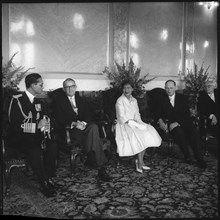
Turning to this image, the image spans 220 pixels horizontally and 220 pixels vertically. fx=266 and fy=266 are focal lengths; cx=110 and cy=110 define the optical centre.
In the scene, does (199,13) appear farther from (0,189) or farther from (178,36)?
(0,189)

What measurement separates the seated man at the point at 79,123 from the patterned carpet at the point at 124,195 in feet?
0.90

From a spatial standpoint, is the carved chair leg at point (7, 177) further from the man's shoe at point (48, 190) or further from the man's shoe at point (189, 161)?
the man's shoe at point (189, 161)

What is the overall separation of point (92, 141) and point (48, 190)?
0.95 m

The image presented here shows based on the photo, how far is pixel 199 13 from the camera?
263 inches

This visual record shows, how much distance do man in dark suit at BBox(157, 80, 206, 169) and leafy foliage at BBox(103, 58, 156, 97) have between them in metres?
0.88

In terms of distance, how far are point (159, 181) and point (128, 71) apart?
272 cm

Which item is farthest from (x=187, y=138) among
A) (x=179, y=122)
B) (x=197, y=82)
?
(x=197, y=82)

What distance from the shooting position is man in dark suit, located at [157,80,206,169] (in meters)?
4.26


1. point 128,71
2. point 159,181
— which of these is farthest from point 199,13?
point 159,181

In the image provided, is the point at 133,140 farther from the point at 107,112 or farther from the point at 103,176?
the point at 107,112

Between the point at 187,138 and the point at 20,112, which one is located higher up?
→ the point at 20,112

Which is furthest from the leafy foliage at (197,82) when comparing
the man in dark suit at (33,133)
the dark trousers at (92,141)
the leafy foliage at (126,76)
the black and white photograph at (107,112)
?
the man in dark suit at (33,133)

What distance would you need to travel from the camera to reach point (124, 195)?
3.13 m

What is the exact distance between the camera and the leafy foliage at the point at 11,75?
4441 millimetres
